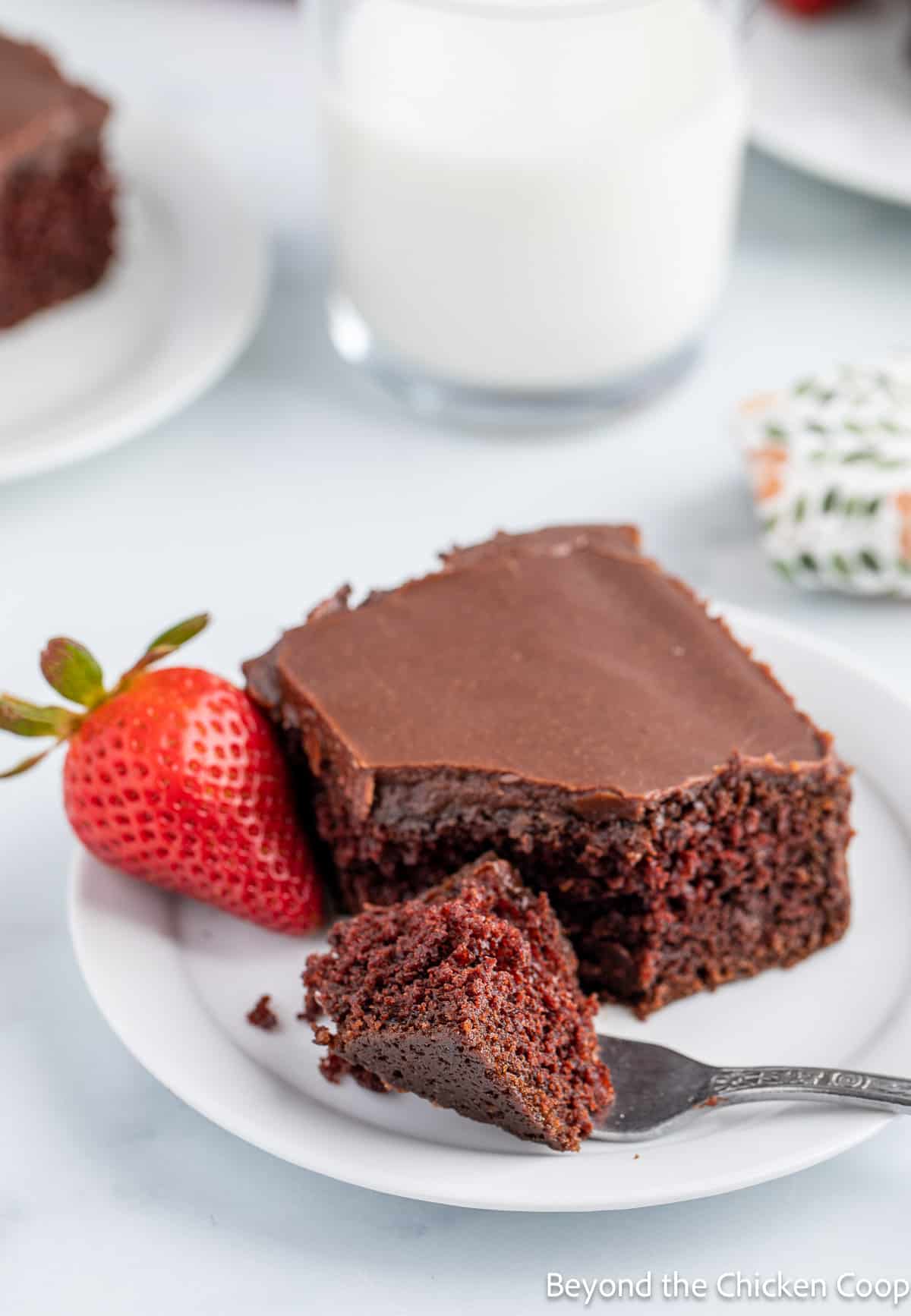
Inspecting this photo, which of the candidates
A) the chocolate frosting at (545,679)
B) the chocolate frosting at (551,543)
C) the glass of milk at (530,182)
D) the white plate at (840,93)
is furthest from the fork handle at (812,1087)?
the white plate at (840,93)

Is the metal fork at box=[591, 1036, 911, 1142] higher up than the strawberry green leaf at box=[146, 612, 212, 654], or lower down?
lower down

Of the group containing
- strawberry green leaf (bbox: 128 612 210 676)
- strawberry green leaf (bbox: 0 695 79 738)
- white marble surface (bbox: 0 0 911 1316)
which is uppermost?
strawberry green leaf (bbox: 128 612 210 676)

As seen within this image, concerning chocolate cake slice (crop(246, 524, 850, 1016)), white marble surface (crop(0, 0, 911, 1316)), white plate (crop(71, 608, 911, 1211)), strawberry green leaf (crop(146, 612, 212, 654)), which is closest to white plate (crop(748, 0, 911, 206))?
white marble surface (crop(0, 0, 911, 1316))

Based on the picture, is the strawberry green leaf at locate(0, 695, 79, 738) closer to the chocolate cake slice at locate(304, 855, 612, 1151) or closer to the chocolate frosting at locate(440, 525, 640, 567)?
the chocolate cake slice at locate(304, 855, 612, 1151)

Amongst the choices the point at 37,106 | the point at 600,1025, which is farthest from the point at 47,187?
the point at 600,1025

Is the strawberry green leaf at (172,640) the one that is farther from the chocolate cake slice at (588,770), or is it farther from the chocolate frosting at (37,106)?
the chocolate frosting at (37,106)

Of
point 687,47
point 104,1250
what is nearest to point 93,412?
point 687,47

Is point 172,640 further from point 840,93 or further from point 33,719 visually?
point 840,93

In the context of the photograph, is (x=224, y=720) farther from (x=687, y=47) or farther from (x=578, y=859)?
(x=687, y=47)
